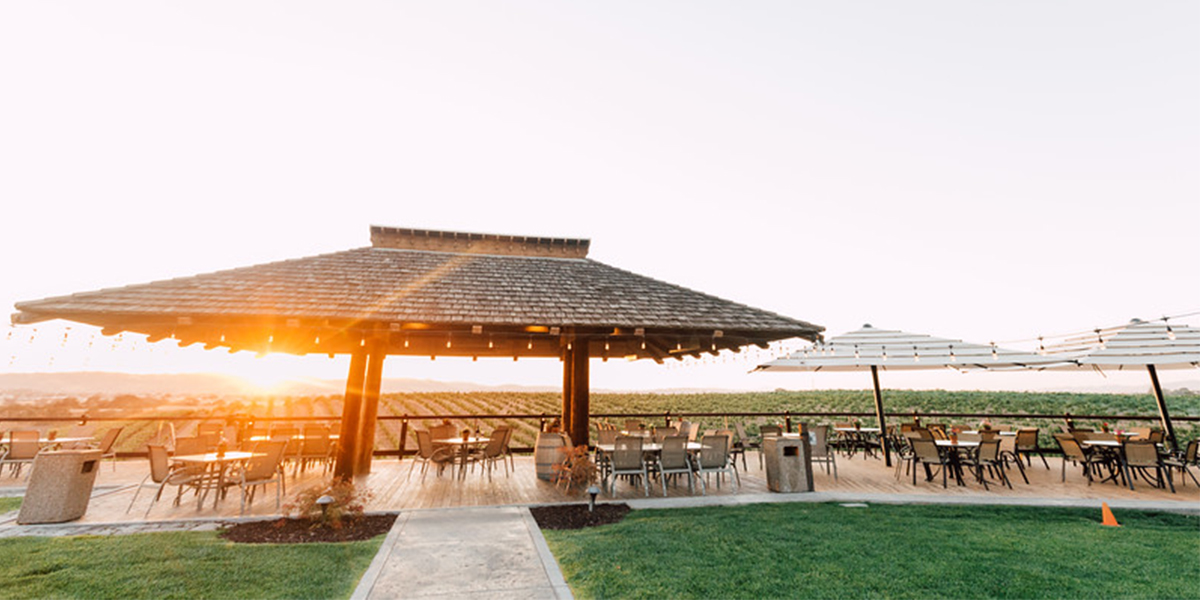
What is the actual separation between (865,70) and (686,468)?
981 cm

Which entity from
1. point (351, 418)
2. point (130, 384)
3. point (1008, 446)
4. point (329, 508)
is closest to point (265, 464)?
point (329, 508)

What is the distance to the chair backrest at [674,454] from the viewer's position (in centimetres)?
759

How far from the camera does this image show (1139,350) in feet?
27.9

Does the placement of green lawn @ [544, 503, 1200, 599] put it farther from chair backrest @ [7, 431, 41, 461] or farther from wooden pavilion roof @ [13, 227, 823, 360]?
chair backrest @ [7, 431, 41, 461]

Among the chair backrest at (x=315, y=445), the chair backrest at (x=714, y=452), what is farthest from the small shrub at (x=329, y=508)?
the chair backrest at (x=714, y=452)

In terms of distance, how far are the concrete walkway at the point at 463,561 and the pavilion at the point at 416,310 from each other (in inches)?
131

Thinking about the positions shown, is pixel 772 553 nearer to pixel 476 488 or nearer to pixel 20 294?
pixel 476 488

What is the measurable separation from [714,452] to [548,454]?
3157 mm

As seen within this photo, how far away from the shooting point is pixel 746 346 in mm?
10195

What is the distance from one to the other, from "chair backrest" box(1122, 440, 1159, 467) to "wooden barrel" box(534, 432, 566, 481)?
1034cm

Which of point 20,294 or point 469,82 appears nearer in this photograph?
point 20,294

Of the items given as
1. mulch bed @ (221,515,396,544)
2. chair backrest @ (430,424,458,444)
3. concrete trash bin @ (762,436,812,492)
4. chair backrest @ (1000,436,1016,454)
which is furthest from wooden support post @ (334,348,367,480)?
chair backrest @ (1000,436,1016,454)

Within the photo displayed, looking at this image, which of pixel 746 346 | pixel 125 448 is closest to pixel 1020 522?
pixel 746 346

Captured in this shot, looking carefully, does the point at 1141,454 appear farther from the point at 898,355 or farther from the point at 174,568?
the point at 174,568
